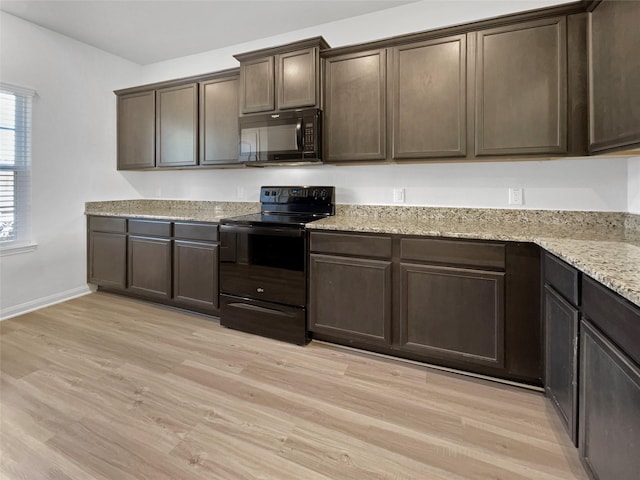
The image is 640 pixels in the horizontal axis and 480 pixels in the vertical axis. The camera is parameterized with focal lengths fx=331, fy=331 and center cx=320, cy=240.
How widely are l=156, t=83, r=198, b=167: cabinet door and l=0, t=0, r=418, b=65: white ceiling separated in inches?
21.6

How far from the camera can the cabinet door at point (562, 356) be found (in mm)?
1444

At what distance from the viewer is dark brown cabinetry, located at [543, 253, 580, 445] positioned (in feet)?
4.73

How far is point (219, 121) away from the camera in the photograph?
10.9 ft

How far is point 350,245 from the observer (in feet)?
7.88

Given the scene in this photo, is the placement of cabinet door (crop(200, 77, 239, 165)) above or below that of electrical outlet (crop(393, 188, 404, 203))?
above

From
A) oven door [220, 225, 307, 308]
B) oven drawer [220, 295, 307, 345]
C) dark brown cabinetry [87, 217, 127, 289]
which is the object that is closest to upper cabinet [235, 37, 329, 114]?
oven door [220, 225, 307, 308]

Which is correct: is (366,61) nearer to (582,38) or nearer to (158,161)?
(582,38)

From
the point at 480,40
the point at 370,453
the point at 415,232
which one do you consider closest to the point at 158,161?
the point at 415,232

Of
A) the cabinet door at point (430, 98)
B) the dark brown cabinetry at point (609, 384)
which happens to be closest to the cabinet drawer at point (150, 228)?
the cabinet door at point (430, 98)

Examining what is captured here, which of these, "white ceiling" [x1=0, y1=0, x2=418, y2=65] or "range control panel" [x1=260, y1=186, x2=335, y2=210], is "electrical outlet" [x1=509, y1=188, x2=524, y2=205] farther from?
"white ceiling" [x1=0, y1=0, x2=418, y2=65]

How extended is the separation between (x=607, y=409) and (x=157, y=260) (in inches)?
136

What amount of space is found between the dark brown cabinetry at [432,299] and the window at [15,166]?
295cm

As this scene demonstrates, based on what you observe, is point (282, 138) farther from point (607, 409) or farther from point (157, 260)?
point (607, 409)

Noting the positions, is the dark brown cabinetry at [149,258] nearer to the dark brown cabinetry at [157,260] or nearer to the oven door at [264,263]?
the dark brown cabinetry at [157,260]
